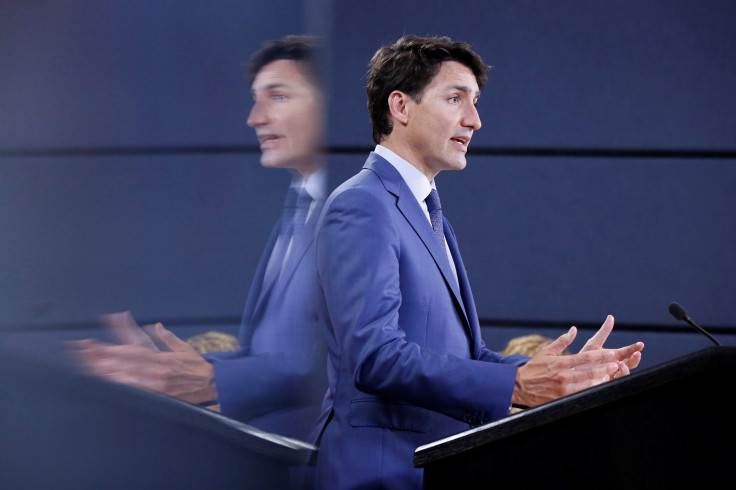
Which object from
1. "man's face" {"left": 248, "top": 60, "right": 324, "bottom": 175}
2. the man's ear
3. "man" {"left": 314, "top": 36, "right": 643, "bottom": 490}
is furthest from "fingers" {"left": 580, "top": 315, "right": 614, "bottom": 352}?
"man's face" {"left": 248, "top": 60, "right": 324, "bottom": 175}

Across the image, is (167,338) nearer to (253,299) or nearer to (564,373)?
(253,299)

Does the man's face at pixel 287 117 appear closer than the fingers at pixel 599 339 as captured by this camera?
Yes

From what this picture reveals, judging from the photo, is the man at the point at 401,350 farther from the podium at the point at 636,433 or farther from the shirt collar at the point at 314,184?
the shirt collar at the point at 314,184

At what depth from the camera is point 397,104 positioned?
949 millimetres

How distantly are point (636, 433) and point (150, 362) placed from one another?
1.17 ft

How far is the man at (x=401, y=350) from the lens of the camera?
2.20 feet

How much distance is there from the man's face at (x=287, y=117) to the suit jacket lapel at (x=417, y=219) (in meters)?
0.43

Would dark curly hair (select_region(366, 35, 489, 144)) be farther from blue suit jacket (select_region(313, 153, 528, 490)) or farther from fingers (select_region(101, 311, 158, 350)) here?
fingers (select_region(101, 311, 158, 350))

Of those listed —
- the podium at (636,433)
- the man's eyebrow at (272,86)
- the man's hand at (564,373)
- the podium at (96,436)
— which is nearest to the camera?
the podium at (96,436)

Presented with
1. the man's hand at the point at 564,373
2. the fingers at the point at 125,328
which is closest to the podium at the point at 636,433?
the man's hand at the point at 564,373

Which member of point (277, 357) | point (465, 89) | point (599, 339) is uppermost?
point (465, 89)

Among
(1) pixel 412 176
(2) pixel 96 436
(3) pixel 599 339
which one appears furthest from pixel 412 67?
(2) pixel 96 436

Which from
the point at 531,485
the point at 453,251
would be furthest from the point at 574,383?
the point at 453,251

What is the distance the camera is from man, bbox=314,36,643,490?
670 millimetres
